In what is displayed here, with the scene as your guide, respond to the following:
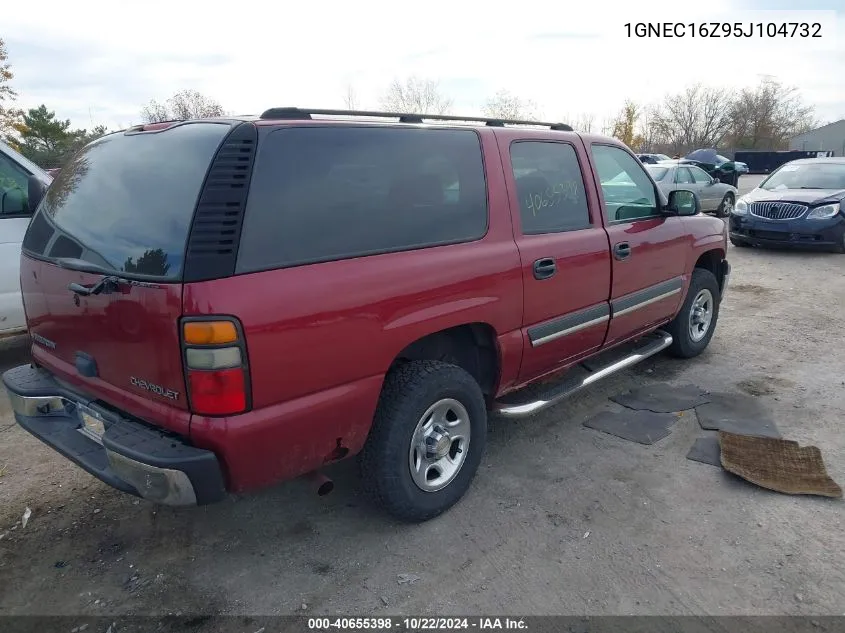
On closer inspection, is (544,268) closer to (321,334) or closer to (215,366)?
(321,334)

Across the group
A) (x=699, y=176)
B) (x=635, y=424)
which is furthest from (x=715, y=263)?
(x=699, y=176)

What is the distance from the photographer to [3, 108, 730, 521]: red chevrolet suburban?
7.32ft

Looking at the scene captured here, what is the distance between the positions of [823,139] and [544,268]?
7422cm

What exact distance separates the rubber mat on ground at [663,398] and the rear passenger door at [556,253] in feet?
2.39

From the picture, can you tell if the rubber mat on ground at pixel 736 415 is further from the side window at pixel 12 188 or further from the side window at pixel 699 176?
the side window at pixel 699 176

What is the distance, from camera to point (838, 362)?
17.0 ft

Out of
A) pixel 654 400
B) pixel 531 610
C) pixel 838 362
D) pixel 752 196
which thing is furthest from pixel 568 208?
pixel 752 196

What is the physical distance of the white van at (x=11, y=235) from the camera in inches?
194

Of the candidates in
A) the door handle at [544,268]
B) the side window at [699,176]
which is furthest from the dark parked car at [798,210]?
the door handle at [544,268]

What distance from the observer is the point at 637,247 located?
4.12 meters

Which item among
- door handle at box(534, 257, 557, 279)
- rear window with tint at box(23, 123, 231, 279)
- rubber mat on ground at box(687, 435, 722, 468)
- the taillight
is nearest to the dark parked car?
rubber mat on ground at box(687, 435, 722, 468)

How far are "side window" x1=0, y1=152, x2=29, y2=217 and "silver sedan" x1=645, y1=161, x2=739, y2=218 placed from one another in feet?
39.0

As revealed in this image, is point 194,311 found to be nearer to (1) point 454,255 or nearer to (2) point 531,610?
(1) point 454,255

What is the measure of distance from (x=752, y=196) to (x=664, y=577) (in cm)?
1061
